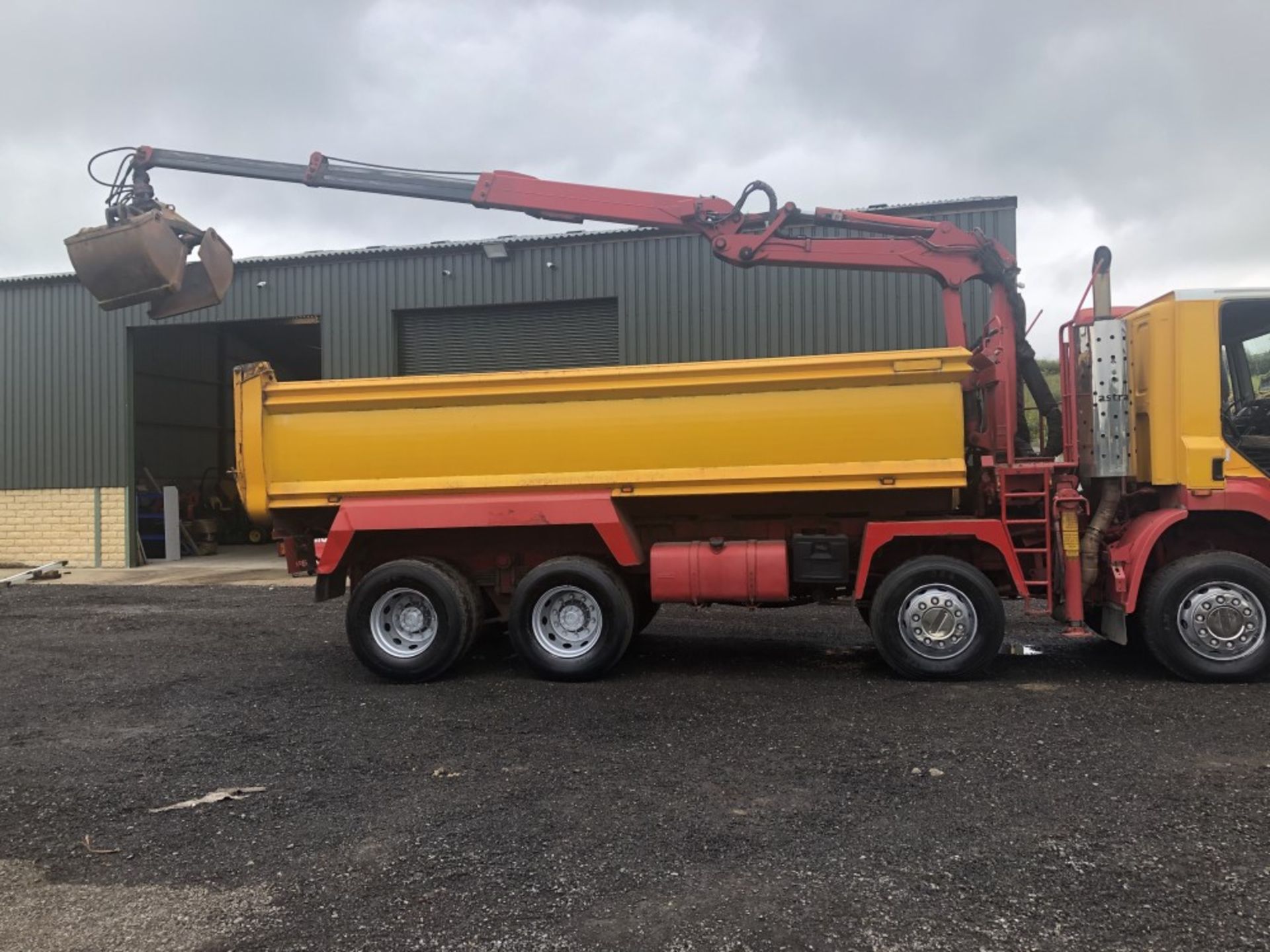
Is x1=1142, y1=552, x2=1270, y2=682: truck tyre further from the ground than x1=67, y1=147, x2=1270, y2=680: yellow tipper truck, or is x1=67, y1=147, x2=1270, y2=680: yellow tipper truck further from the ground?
x1=67, y1=147, x2=1270, y2=680: yellow tipper truck

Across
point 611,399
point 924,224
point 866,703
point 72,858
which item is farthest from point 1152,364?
point 72,858

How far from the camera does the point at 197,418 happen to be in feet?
75.5

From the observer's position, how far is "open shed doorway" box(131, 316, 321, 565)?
1967 centimetres

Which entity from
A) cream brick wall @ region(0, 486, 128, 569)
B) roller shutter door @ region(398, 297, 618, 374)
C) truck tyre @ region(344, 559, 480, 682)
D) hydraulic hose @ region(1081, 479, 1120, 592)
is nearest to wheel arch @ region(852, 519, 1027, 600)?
hydraulic hose @ region(1081, 479, 1120, 592)

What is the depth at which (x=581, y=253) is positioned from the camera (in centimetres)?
1420

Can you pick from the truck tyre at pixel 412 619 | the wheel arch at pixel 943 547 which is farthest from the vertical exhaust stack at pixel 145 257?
the wheel arch at pixel 943 547

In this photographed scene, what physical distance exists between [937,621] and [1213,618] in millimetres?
1840

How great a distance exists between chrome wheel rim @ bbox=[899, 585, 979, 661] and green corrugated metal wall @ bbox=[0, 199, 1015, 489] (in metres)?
7.48

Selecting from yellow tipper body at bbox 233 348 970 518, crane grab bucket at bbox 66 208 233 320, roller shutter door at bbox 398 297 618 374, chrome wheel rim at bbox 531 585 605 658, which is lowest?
chrome wheel rim at bbox 531 585 605 658

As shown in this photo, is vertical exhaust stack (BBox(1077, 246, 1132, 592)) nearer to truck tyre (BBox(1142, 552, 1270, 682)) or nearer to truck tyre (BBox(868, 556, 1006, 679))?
truck tyre (BBox(1142, 552, 1270, 682))

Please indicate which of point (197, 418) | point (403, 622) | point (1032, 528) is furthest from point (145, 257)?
point (197, 418)

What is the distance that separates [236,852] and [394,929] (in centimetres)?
107

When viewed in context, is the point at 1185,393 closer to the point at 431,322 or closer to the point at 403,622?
the point at 403,622

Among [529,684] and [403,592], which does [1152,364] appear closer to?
[529,684]
